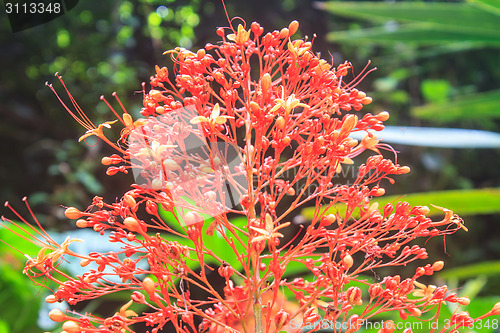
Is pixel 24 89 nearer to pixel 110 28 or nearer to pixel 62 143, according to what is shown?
pixel 62 143

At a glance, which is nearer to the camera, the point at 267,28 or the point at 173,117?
the point at 173,117

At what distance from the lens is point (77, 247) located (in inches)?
67.6

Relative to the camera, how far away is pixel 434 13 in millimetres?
1857

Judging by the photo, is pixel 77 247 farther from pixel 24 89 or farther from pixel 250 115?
pixel 24 89

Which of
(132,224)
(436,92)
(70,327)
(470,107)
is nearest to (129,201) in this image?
(132,224)

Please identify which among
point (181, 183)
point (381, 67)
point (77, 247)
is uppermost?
point (181, 183)

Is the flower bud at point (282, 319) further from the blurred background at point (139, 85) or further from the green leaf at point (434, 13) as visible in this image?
the blurred background at point (139, 85)

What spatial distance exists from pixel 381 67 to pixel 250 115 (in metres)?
2.85

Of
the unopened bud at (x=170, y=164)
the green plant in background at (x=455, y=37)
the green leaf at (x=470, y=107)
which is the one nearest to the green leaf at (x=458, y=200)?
the green plant in background at (x=455, y=37)

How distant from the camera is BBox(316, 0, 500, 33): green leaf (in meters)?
1.84

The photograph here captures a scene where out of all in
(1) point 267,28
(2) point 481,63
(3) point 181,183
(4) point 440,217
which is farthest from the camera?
(2) point 481,63

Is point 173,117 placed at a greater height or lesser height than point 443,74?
greater

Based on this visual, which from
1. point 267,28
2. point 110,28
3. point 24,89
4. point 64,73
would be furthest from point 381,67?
point 24,89

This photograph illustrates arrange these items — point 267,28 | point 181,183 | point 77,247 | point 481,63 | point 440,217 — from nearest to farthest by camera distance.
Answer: point 181,183 → point 77,247 → point 440,217 → point 267,28 → point 481,63
